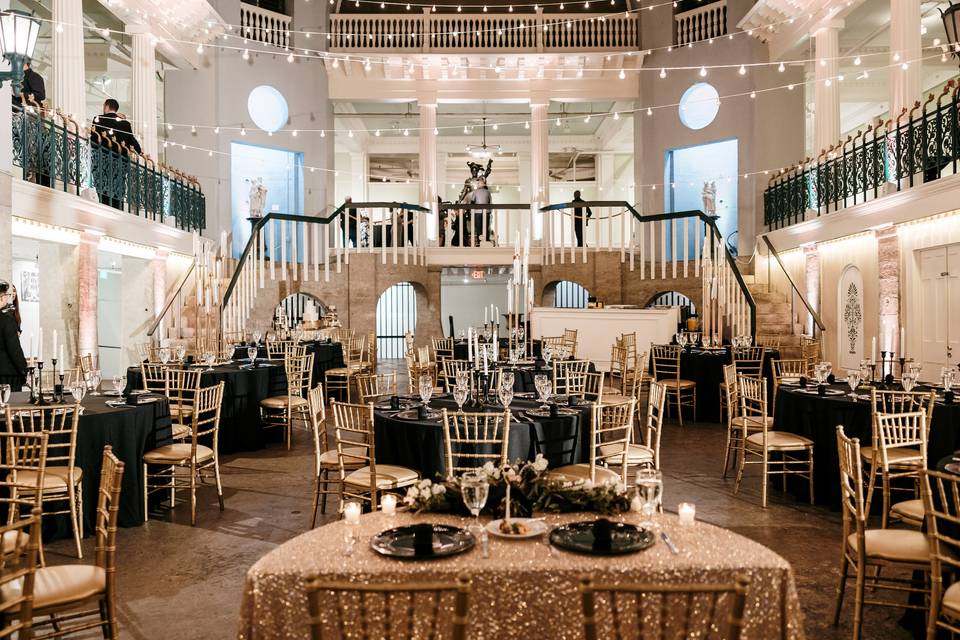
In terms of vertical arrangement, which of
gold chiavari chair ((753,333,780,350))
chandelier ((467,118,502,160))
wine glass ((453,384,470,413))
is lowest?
wine glass ((453,384,470,413))

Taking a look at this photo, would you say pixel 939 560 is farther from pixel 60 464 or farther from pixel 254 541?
pixel 60 464

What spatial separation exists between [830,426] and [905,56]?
23.5 ft

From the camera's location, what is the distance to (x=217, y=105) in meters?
15.6

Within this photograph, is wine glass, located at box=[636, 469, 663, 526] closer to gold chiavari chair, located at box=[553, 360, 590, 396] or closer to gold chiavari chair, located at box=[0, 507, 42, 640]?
gold chiavari chair, located at box=[0, 507, 42, 640]

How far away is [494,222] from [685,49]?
5455mm

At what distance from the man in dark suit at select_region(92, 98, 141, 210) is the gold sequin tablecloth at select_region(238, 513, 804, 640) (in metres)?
9.96

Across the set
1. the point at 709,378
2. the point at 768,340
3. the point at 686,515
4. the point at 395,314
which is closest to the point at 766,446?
the point at 686,515

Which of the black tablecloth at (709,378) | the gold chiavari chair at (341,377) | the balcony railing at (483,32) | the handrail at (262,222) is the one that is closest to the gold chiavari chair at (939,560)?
the black tablecloth at (709,378)

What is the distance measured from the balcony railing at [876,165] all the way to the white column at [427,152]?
6962 millimetres

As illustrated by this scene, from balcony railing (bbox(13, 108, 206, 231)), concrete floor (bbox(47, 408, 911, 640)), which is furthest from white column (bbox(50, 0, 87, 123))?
concrete floor (bbox(47, 408, 911, 640))

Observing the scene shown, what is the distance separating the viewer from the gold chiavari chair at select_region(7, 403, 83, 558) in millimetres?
4613

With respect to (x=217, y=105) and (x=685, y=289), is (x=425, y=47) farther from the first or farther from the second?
(x=685, y=289)

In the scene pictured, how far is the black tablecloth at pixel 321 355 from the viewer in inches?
434

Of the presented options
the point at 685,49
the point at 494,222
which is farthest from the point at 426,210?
the point at 685,49
